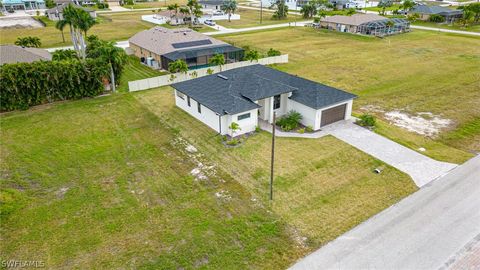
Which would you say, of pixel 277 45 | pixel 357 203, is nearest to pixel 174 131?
pixel 357 203

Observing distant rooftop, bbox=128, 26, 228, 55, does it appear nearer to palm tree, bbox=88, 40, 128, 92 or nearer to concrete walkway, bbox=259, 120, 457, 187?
palm tree, bbox=88, 40, 128, 92

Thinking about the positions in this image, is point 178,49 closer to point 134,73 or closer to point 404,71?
point 134,73

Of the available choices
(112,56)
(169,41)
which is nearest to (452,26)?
(169,41)

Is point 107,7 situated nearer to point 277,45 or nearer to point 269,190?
point 277,45

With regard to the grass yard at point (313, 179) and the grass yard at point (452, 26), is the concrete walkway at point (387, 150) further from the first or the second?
the grass yard at point (452, 26)

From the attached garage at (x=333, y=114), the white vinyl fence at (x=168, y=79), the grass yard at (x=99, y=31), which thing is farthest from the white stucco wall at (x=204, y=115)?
the grass yard at (x=99, y=31)

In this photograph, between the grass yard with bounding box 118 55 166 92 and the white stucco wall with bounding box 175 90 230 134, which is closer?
the white stucco wall with bounding box 175 90 230 134

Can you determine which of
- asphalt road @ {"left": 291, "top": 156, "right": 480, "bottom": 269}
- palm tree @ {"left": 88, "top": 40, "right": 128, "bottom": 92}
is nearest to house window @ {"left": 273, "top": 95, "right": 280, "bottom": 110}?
asphalt road @ {"left": 291, "top": 156, "right": 480, "bottom": 269}
